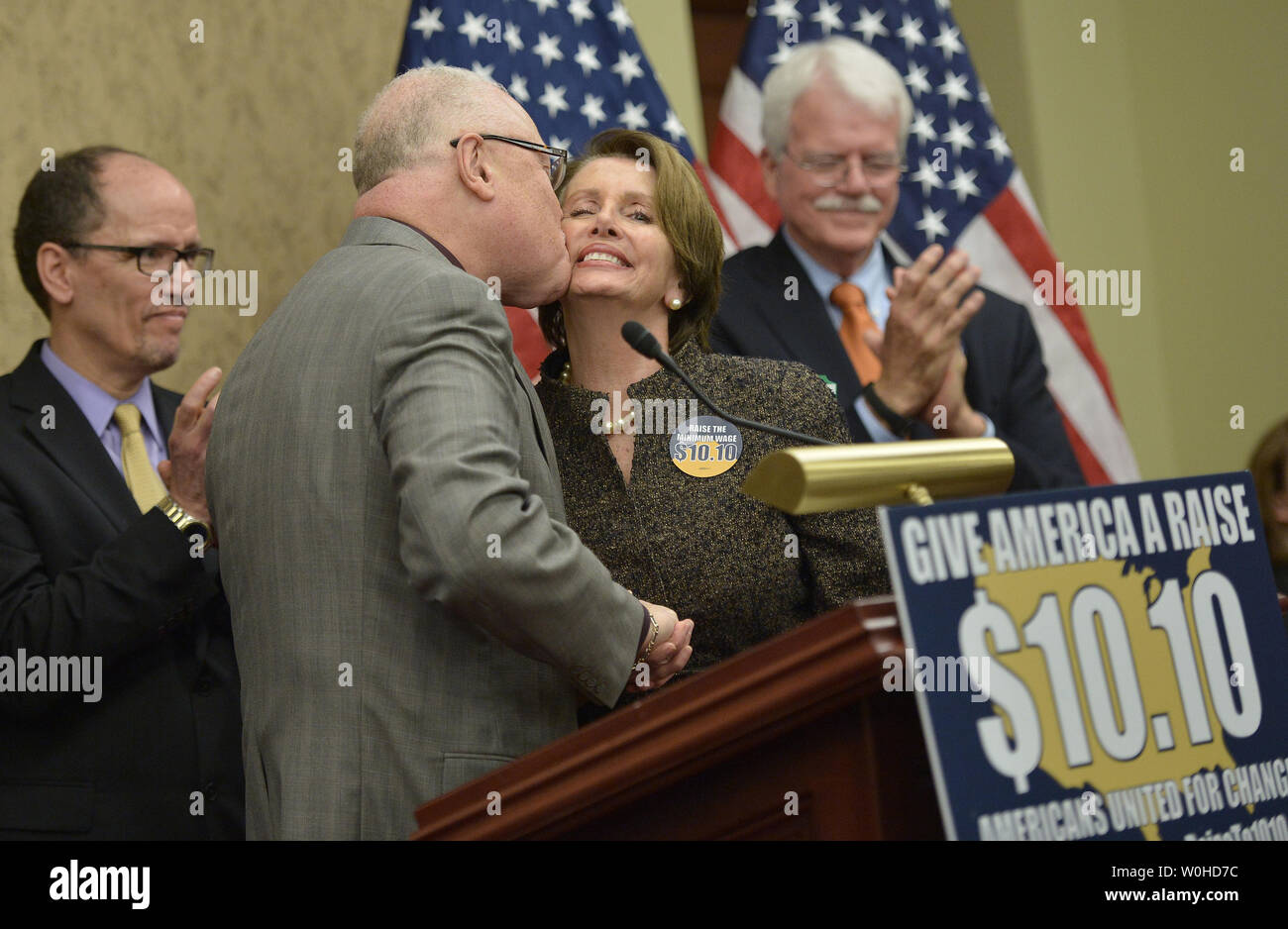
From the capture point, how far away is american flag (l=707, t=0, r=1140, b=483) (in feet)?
12.6

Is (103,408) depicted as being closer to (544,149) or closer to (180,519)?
(180,519)

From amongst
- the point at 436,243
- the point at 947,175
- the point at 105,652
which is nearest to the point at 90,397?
the point at 105,652

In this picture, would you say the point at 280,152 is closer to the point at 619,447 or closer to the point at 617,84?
the point at 617,84

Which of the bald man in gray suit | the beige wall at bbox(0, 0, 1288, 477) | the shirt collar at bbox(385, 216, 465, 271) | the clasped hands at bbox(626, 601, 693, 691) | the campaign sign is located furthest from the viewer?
the beige wall at bbox(0, 0, 1288, 477)

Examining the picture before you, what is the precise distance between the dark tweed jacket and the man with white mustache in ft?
2.71

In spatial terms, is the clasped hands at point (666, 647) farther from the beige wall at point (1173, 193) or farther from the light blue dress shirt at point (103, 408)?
the beige wall at point (1173, 193)

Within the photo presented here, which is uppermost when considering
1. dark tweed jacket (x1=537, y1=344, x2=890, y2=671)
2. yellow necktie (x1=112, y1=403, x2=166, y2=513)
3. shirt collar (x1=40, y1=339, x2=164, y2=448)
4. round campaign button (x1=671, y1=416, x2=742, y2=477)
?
shirt collar (x1=40, y1=339, x2=164, y2=448)

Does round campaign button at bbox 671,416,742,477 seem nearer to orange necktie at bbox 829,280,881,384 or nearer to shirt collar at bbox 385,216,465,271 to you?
shirt collar at bbox 385,216,465,271

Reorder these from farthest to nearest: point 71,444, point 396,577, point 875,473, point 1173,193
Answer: point 1173,193
point 71,444
point 396,577
point 875,473

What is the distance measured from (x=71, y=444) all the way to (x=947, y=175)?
104 inches

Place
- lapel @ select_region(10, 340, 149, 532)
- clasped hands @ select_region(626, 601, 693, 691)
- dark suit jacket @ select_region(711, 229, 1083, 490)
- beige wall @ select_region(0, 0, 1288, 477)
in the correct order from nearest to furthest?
1. clasped hands @ select_region(626, 601, 693, 691)
2. lapel @ select_region(10, 340, 149, 532)
3. dark suit jacket @ select_region(711, 229, 1083, 490)
4. beige wall @ select_region(0, 0, 1288, 477)

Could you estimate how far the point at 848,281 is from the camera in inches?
132

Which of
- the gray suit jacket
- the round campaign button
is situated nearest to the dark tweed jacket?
the round campaign button

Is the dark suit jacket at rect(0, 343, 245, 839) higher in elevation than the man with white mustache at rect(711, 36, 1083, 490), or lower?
lower
